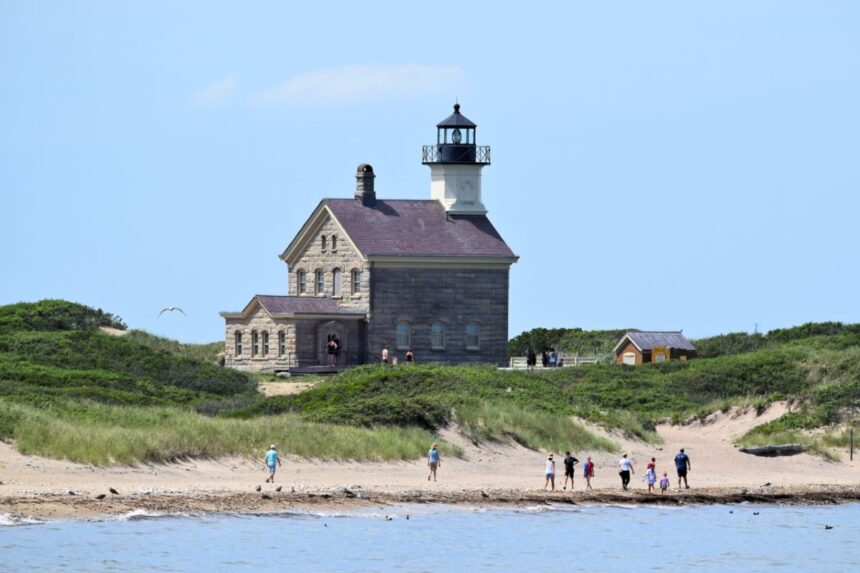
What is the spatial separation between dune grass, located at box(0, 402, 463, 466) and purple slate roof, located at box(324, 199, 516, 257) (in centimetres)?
2151

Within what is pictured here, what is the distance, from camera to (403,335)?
65750 millimetres

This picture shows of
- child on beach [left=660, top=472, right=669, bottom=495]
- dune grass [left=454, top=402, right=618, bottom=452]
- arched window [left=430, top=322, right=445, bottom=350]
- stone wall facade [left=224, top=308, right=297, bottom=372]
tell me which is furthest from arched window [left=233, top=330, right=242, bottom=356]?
child on beach [left=660, top=472, right=669, bottom=495]

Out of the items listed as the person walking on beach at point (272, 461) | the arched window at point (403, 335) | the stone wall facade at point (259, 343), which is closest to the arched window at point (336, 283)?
the arched window at point (403, 335)

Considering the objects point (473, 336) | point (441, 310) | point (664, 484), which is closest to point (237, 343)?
point (441, 310)

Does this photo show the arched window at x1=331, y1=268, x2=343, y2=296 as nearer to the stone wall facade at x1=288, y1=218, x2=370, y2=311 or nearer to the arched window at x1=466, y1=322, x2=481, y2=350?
the stone wall facade at x1=288, y1=218, x2=370, y2=311

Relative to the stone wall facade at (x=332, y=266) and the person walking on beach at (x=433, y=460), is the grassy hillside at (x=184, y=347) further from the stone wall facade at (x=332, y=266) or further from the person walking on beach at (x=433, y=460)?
the person walking on beach at (x=433, y=460)

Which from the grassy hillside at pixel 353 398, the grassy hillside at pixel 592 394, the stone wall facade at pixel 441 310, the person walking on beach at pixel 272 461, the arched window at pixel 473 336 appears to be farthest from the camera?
the arched window at pixel 473 336

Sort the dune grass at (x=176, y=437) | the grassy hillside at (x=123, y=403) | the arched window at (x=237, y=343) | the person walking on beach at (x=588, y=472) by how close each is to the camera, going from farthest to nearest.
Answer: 1. the arched window at (x=237, y=343)
2. the person walking on beach at (x=588, y=472)
3. the grassy hillside at (x=123, y=403)
4. the dune grass at (x=176, y=437)

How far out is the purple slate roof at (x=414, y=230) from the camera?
2586 inches

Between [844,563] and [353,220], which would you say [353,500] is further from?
[353,220]

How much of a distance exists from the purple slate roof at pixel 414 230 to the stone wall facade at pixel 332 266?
0.59m

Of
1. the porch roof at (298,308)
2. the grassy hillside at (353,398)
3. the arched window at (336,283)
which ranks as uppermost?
the arched window at (336,283)

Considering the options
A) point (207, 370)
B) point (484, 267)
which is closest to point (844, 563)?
point (207, 370)

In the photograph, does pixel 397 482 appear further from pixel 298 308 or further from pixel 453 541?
pixel 298 308
